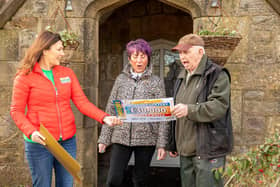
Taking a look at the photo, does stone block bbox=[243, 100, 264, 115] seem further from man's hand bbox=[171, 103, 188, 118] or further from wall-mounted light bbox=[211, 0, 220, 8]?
man's hand bbox=[171, 103, 188, 118]

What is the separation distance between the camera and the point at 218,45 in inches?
144

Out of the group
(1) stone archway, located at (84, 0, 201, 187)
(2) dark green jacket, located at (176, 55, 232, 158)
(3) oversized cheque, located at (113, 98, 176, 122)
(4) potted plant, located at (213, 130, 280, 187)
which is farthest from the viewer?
(1) stone archway, located at (84, 0, 201, 187)

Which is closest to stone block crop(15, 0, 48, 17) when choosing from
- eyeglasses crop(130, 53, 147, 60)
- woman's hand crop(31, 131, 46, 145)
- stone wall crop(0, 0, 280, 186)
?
stone wall crop(0, 0, 280, 186)

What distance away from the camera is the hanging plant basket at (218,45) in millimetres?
3643

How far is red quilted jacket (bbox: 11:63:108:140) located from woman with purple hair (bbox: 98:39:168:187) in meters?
0.44

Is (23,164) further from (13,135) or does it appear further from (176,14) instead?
(176,14)

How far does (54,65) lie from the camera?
10.1 feet

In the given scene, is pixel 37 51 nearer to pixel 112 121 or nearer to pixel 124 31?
pixel 112 121

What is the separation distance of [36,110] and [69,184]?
68 cm

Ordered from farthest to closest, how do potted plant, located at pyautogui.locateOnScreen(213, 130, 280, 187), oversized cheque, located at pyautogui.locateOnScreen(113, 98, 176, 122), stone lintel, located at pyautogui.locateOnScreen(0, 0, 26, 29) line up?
1. stone lintel, located at pyautogui.locateOnScreen(0, 0, 26, 29)
2. oversized cheque, located at pyautogui.locateOnScreen(113, 98, 176, 122)
3. potted plant, located at pyautogui.locateOnScreen(213, 130, 280, 187)

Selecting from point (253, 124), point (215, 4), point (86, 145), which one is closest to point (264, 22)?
point (215, 4)

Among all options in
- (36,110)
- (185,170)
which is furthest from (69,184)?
(185,170)

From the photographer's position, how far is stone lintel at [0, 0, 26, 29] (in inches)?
171

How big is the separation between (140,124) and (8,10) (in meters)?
2.22
